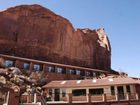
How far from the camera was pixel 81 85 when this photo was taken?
30.4m

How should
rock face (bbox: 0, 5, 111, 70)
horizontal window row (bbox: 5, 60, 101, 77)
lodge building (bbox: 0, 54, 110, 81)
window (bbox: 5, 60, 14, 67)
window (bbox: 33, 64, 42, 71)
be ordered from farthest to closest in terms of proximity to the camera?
rock face (bbox: 0, 5, 111, 70)
window (bbox: 33, 64, 42, 71)
horizontal window row (bbox: 5, 60, 101, 77)
lodge building (bbox: 0, 54, 110, 81)
window (bbox: 5, 60, 14, 67)

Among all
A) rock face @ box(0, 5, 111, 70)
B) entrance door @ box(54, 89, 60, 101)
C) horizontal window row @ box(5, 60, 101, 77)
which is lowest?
entrance door @ box(54, 89, 60, 101)

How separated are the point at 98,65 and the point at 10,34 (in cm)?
3240

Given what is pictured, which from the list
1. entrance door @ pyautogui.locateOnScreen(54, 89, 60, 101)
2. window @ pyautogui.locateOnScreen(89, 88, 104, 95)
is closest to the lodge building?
entrance door @ pyautogui.locateOnScreen(54, 89, 60, 101)

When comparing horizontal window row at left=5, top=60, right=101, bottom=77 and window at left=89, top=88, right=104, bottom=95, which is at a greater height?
horizontal window row at left=5, top=60, right=101, bottom=77

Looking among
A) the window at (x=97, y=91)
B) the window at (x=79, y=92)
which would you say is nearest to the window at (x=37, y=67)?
the window at (x=79, y=92)

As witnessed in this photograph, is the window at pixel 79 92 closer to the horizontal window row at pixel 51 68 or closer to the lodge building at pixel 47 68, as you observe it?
the lodge building at pixel 47 68

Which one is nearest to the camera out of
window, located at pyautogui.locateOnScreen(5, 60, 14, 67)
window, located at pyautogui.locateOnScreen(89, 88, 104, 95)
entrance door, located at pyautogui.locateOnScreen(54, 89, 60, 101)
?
window, located at pyautogui.locateOnScreen(89, 88, 104, 95)

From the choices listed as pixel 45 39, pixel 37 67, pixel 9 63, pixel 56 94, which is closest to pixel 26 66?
pixel 37 67

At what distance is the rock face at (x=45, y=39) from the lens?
49.8 metres

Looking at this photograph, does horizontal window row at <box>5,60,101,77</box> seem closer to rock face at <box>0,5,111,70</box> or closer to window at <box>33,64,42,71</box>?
window at <box>33,64,42,71</box>

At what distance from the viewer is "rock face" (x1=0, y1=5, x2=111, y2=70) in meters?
49.8

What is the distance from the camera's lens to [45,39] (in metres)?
54.9

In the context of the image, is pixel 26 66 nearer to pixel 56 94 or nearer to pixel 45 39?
pixel 56 94
